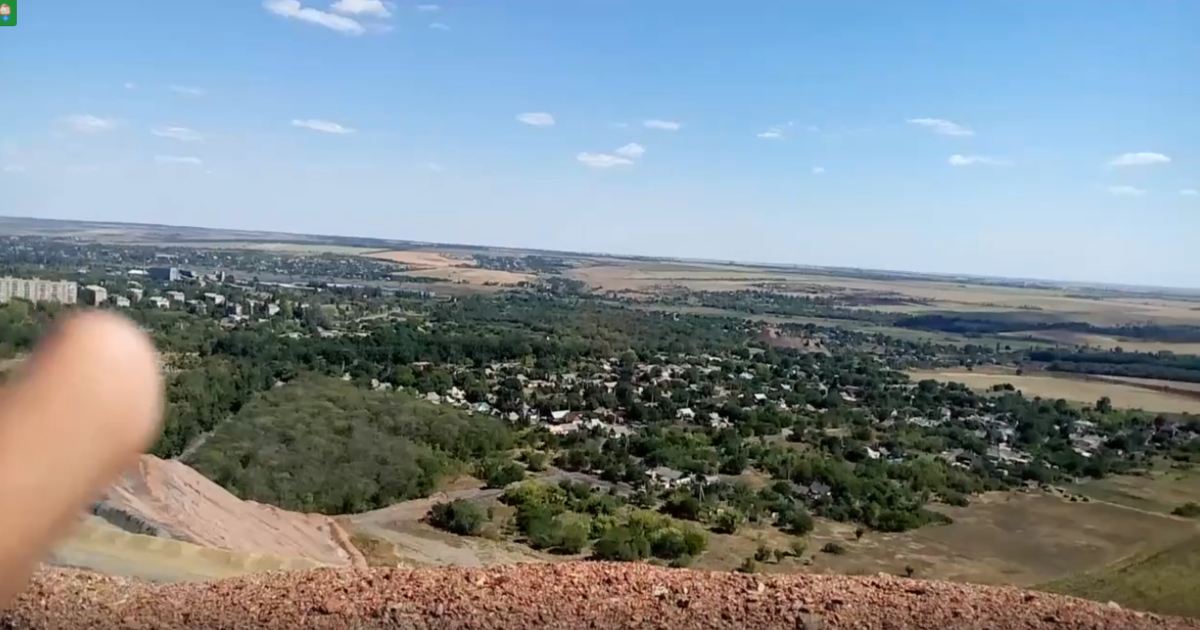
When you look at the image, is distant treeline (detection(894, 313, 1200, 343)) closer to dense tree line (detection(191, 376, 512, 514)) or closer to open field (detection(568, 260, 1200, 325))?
open field (detection(568, 260, 1200, 325))

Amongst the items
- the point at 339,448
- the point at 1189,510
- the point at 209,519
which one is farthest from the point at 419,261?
the point at 1189,510

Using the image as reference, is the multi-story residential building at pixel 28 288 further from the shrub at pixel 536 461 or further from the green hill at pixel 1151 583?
the green hill at pixel 1151 583

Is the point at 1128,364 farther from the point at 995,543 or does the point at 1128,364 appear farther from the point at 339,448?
the point at 339,448

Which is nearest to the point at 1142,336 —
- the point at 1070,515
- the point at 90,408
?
the point at 1070,515

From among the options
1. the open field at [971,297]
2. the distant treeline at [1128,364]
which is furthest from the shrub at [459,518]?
the open field at [971,297]

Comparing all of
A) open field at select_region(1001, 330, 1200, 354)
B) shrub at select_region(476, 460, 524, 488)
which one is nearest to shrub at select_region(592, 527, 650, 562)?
shrub at select_region(476, 460, 524, 488)

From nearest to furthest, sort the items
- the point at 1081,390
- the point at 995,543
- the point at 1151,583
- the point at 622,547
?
1. the point at 1151,583
2. the point at 622,547
3. the point at 995,543
4. the point at 1081,390
